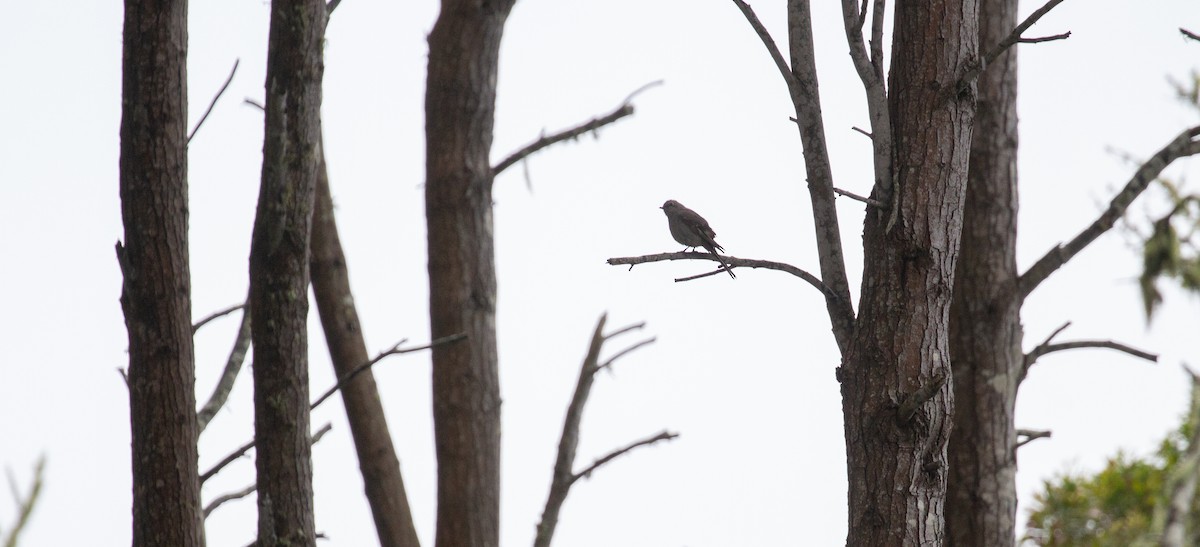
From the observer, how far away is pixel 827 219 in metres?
3.32

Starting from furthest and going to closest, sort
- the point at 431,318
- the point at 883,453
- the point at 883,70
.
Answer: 1. the point at 431,318
2. the point at 883,70
3. the point at 883,453

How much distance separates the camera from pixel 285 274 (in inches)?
130

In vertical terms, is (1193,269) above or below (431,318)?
below

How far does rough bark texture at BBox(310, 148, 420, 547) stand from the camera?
5.00 metres

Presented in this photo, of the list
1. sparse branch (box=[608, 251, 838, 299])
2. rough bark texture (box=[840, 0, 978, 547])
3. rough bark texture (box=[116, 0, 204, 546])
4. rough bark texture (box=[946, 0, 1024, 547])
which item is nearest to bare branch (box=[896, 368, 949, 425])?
rough bark texture (box=[840, 0, 978, 547])

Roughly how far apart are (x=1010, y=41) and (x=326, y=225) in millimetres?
3284

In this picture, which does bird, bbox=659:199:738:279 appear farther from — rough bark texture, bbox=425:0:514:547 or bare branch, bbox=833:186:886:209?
bare branch, bbox=833:186:886:209

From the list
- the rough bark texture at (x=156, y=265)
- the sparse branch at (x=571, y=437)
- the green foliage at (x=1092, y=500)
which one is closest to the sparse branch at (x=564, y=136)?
the sparse branch at (x=571, y=437)

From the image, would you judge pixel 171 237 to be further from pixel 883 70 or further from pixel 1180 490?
pixel 1180 490

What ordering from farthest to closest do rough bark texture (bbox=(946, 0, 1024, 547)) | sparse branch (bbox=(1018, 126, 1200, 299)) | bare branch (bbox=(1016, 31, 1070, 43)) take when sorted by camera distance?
1. rough bark texture (bbox=(946, 0, 1024, 547))
2. sparse branch (bbox=(1018, 126, 1200, 299))
3. bare branch (bbox=(1016, 31, 1070, 43))

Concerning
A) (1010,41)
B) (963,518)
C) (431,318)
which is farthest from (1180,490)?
(431,318)

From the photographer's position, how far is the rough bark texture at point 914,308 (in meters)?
3.00

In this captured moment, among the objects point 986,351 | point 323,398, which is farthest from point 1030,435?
point 323,398

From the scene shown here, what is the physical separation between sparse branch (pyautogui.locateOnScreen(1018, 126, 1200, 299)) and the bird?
4.78 feet
